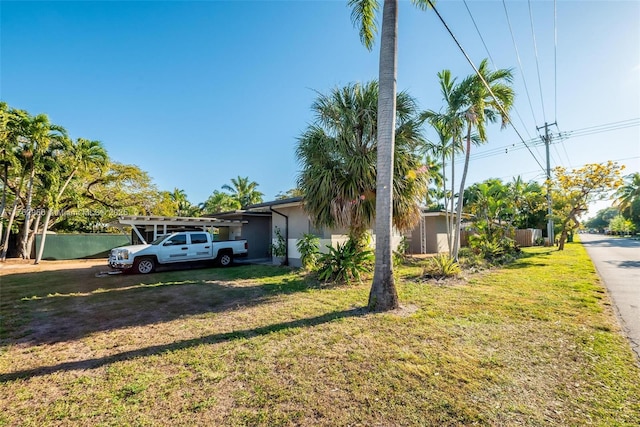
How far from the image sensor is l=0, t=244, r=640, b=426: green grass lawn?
101 inches

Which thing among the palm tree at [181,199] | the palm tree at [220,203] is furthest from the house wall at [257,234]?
the palm tree at [181,199]

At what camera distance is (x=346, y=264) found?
8.68 meters

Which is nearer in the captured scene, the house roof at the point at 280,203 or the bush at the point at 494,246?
the house roof at the point at 280,203

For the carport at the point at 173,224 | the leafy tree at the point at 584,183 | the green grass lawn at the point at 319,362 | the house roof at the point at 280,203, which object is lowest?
the green grass lawn at the point at 319,362

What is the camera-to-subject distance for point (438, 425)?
2.36m

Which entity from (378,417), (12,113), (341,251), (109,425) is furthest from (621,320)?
(12,113)

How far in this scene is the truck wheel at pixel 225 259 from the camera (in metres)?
13.3

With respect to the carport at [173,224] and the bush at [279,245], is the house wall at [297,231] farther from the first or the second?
the carport at [173,224]

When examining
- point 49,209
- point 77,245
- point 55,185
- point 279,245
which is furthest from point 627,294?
point 77,245

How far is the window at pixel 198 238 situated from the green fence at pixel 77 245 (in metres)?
12.4

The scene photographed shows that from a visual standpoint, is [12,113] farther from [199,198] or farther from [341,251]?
[199,198]

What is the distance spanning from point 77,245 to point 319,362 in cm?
2292

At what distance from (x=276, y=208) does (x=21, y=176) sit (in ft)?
51.9

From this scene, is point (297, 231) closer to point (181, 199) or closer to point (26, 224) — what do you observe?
point (26, 224)
